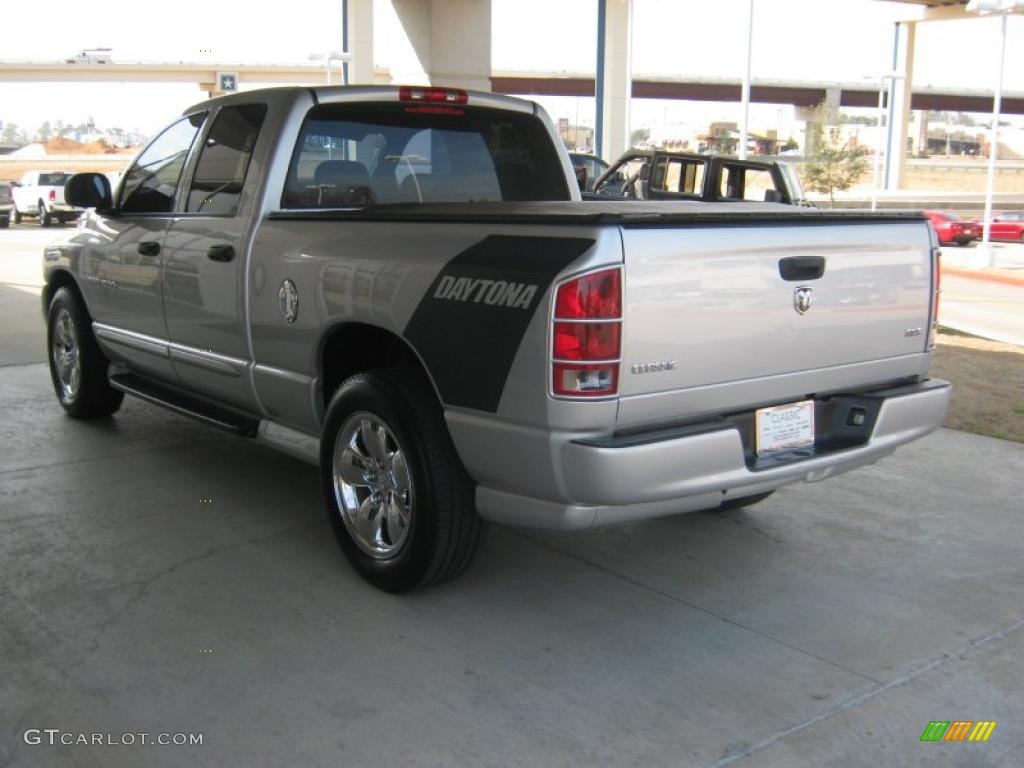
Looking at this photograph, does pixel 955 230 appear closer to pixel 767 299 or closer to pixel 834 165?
pixel 834 165

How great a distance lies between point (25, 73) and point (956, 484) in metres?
67.7

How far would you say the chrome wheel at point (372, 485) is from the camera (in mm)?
4051

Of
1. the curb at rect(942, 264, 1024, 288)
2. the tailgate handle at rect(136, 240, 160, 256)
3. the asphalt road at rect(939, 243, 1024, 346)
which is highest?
the tailgate handle at rect(136, 240, 160, 256)

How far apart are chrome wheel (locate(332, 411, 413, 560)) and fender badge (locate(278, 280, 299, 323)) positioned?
0.56 metres

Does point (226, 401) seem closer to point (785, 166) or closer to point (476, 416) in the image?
point (476, 416)

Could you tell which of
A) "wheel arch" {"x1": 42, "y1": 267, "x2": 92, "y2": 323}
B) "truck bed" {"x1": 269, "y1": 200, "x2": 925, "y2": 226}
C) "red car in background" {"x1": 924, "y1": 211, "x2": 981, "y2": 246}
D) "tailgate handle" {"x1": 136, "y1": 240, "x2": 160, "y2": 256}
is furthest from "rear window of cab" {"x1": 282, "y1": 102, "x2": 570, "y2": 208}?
"red car in background" {"x1": 924, "y1": 211, "x2": 981, "y2": 246}

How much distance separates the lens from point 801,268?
3752mm

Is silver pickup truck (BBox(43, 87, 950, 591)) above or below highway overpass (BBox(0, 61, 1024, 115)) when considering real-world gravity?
below

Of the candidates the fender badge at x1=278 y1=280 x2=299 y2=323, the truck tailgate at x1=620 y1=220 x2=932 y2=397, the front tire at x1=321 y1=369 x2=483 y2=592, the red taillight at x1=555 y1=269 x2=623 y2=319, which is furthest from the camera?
→ the fender badge at x1=278 y1=280 x2=299 y2=323

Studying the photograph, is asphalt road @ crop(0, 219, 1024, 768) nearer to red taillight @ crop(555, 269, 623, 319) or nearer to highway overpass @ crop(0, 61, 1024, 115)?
red taillight @ crop(555, 269, 623, 319)

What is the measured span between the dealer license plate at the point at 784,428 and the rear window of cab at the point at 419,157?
2229 mm

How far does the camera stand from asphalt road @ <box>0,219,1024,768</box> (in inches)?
123

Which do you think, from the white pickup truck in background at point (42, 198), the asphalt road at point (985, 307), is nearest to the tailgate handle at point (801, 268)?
the asphalt road at point (985, 307)

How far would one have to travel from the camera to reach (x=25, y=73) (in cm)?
6256
